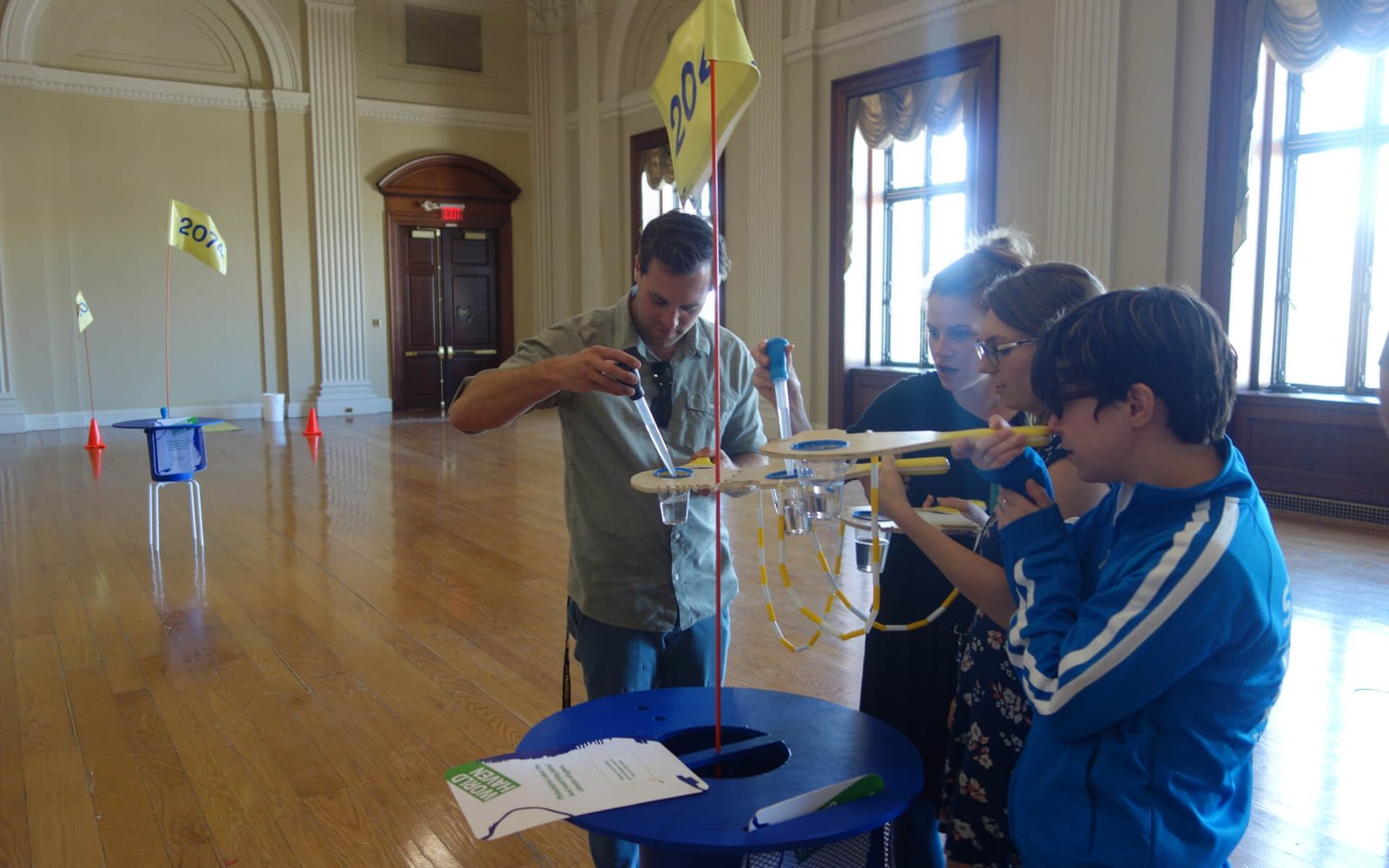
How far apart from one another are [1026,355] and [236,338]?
454 inches

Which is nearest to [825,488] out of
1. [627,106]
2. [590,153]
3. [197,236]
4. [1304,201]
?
[1304,201]

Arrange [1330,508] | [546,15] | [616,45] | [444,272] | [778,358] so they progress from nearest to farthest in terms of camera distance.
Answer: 1. [778,358]
2. [1330,508]
3. [616,45]
4. [444,272]
5. [546,15]

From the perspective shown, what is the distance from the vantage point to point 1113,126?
6.54 metres

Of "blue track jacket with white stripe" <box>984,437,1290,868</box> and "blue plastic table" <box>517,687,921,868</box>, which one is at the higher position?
"blue track jacket with white stripe" <box>984,437,1290,868</box>

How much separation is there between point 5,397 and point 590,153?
665 centimetres

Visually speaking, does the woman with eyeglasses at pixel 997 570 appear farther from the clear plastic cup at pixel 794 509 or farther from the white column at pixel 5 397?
the white column at pixel 5 397

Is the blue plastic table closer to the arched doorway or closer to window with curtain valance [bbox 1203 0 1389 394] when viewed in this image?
window with curtain valance [bbox 1203 0 1389 394]

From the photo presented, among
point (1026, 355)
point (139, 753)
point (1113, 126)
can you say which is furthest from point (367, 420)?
point (1026, 355)

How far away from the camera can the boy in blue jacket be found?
102 cm

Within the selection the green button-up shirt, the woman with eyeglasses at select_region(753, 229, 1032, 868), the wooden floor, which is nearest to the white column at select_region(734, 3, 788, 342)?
the wooden floor

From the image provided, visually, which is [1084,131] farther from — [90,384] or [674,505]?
[90,384]

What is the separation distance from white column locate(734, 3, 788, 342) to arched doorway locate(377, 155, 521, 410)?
4174 millimetres

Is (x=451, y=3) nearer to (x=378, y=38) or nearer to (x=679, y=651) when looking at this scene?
(x=378, y=38)

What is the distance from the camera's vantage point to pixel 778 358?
1.62 meters
